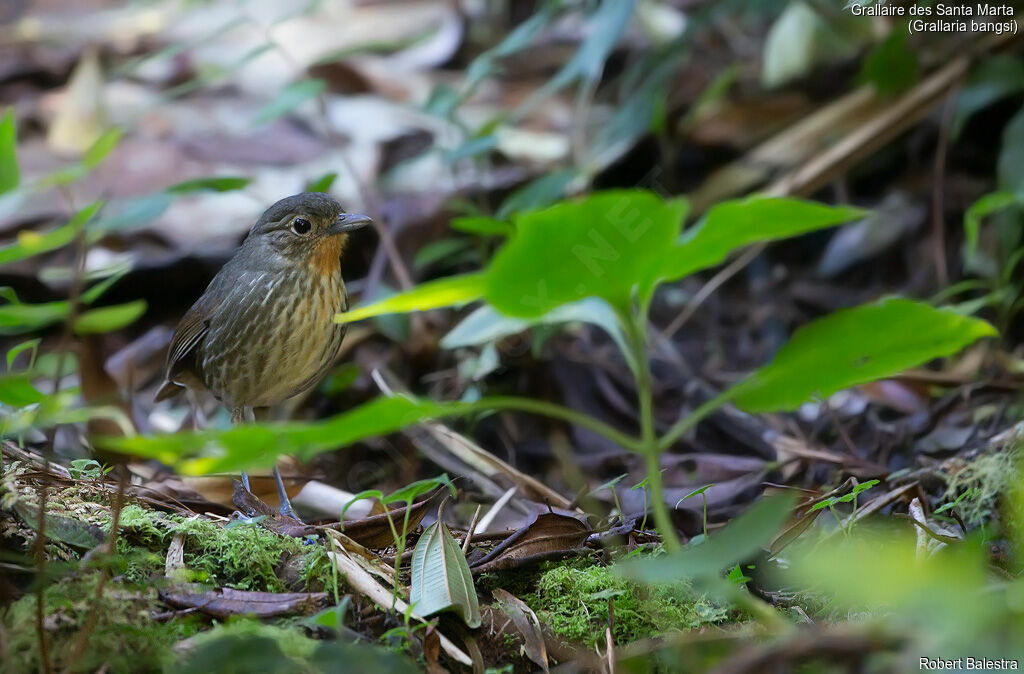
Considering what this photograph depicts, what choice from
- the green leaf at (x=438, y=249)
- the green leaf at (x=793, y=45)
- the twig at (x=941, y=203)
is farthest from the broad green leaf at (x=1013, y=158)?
the green leaf at (x=438, y=249)

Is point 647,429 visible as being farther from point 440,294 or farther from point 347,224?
point 347,224

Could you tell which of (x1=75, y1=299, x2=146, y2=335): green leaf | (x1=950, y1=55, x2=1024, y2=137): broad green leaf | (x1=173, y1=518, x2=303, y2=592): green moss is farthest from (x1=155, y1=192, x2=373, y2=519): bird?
(x1=950, y1=55, x2=1024, y2=137): broad green leaf

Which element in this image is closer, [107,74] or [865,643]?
[865,643]

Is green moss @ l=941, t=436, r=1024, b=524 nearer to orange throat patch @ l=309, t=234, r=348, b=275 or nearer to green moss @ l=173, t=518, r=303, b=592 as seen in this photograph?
green moss @ l=173, t=518, r=303, b=592

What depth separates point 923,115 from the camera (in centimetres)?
516

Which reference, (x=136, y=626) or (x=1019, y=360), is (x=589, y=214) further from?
(x=1019, y=360)

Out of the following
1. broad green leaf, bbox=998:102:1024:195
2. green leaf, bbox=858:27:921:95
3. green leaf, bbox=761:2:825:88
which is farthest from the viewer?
green leaf, bbox=761:2:825:88

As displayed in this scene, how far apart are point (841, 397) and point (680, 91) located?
96.4 inches

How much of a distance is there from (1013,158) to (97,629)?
13.3 feet

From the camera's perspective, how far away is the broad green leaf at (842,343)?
1.63 metres

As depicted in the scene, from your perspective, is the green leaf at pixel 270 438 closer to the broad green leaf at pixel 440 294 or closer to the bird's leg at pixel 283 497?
the broad green leaf at pixel 440 294

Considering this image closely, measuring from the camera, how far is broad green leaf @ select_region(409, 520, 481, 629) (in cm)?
212

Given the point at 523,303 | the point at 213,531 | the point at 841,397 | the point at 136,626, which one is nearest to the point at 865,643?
the point at 523,303

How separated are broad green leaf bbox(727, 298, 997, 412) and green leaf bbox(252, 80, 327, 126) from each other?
3.11m
